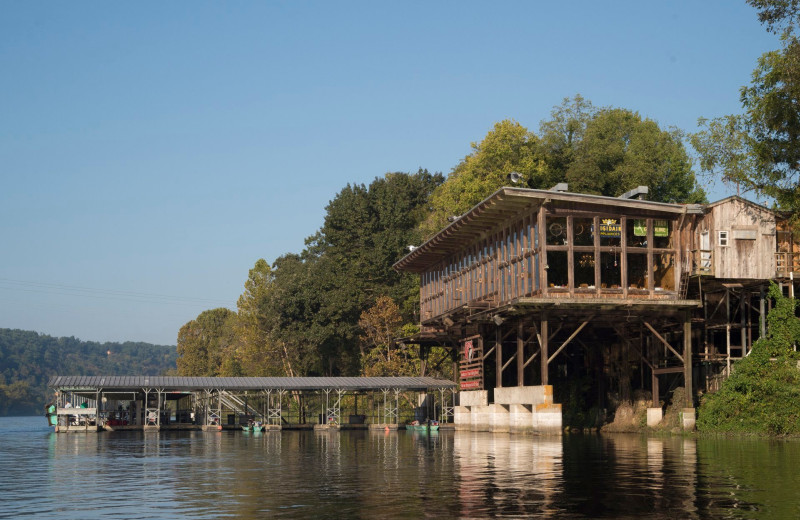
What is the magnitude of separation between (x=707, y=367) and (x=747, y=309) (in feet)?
15.0

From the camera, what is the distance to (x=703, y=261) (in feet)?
Result: 171

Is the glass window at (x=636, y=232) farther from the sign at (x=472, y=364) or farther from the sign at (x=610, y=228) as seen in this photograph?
the sign at (x=472, y=364)

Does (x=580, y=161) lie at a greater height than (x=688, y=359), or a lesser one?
greater

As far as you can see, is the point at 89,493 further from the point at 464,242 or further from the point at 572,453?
the point at 464,242

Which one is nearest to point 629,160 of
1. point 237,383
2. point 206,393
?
point 237,383

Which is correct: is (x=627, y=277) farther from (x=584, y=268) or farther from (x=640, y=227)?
(x=584, y=268)

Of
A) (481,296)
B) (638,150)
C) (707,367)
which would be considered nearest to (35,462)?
(481,296)

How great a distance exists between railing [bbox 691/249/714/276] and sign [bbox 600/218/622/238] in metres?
4.98

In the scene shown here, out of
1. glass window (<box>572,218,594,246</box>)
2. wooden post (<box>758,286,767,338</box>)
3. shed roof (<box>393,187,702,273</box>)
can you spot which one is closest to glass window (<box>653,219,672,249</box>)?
shed roof (<box>393,187,702,273</box>)

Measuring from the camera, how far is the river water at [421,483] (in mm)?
18812

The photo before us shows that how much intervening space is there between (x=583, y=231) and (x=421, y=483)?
1165 inches

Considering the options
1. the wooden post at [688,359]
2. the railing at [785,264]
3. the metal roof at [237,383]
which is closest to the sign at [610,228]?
the wooden post at [688,359]

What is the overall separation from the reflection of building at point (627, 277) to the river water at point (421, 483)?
35.8ft

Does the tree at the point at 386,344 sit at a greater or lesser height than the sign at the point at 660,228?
lesser
